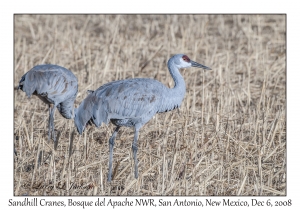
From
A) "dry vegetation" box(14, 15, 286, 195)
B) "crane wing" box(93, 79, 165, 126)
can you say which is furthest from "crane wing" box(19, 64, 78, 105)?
"crane wing" box(93, 79, 165, 126)

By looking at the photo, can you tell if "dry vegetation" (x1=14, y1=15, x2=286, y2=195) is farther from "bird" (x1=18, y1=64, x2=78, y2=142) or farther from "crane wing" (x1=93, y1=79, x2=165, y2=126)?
"crane wing" (x1=93, y1=79, x2=165, y2=126)

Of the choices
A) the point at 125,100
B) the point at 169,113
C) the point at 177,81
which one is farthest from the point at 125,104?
the point at 169,113

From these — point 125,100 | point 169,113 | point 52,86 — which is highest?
point 52,86

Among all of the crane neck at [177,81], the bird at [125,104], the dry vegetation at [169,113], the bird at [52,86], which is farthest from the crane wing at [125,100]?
the bird at [52,86]

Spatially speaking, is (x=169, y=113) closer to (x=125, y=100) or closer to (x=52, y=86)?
(x=52, y=86)

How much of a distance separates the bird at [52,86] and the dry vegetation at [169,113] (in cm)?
23

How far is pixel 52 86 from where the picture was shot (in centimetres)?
716

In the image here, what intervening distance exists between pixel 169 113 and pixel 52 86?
1398 millimetres

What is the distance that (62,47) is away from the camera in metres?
9.86

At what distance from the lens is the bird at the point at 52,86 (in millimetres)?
7098

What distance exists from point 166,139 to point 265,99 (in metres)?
1.94

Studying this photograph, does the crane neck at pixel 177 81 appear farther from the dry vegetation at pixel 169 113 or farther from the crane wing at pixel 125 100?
the dry vegetation at pixel 169 113

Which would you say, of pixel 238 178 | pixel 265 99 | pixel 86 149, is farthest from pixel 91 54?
pixel 238 178

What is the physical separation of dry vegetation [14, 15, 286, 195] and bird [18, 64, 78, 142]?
0.23 metres
